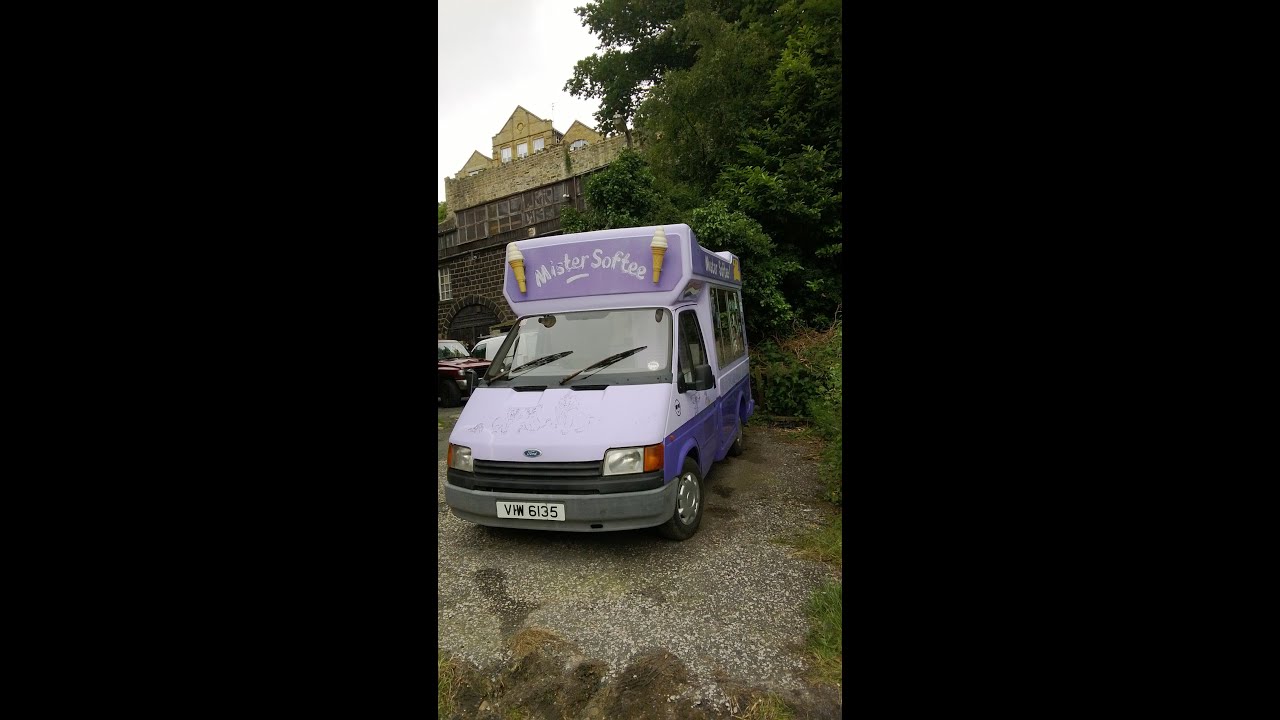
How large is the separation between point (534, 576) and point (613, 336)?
1.88 m

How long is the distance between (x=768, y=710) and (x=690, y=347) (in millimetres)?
2856

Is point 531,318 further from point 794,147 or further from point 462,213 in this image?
point 462,213

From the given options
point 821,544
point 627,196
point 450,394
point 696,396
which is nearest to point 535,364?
point 696,396

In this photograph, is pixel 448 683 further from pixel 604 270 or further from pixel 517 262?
pixel 517 262

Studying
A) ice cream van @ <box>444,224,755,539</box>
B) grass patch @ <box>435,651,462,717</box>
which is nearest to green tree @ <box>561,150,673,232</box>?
ice cream van @ <box>444,224,755,539</box>

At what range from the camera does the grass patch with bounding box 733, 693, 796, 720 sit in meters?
2.42

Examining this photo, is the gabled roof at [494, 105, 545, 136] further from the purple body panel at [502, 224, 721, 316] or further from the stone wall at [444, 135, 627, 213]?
the purple body panel at [502, 224, 721, 316]

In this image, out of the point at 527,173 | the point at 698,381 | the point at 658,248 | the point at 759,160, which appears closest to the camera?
the point at 698,381

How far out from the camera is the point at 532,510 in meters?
3.83

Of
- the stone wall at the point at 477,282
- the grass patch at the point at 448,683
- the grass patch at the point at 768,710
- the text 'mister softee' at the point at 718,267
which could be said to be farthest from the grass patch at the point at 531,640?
the stone wall at the point at 477,282

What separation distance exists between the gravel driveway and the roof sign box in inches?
76.8

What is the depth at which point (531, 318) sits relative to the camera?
4875 millimetres
